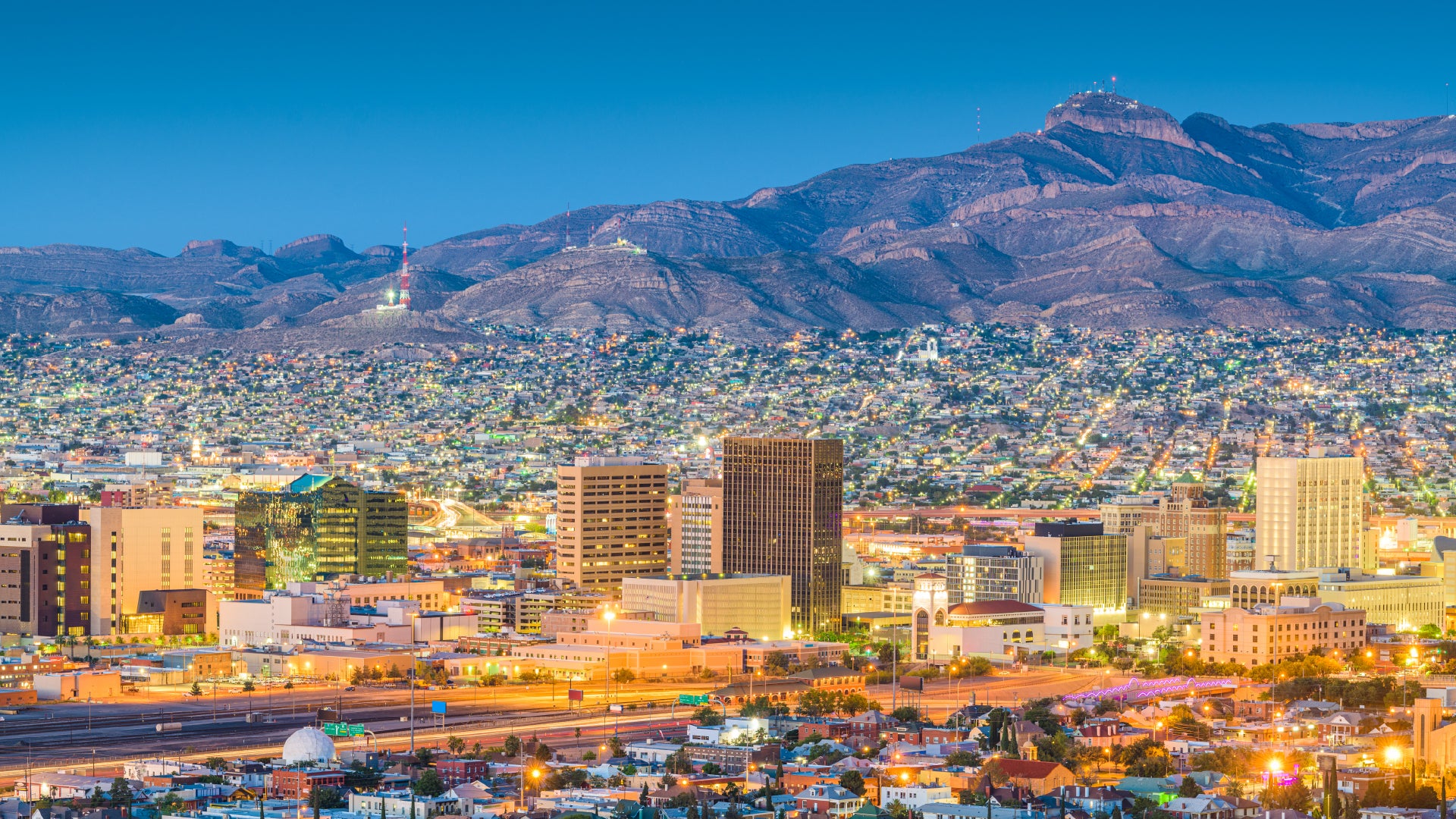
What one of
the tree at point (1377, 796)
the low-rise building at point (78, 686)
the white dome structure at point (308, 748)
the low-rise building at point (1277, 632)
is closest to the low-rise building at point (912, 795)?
the tree at point (1377, 796)

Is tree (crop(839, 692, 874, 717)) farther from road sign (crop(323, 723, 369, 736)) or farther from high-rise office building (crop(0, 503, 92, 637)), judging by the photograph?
high-rise office building (crop(0, 503, 92, 637))

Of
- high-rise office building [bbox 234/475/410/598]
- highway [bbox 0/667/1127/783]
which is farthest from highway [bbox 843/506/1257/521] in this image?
highway [bbox 0/667/1127/783]

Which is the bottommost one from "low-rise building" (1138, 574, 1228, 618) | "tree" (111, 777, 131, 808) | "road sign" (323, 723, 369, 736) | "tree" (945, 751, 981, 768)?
"tree" (111, 777, 131, 808)

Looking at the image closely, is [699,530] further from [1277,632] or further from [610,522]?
[1277,632]

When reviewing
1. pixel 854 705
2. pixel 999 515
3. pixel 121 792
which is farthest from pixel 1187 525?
pixel 121 792

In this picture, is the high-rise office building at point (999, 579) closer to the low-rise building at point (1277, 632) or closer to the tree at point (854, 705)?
the low-rise building at point (1277, 632)

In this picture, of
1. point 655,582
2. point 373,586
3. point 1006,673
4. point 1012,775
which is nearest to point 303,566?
point 373,586
